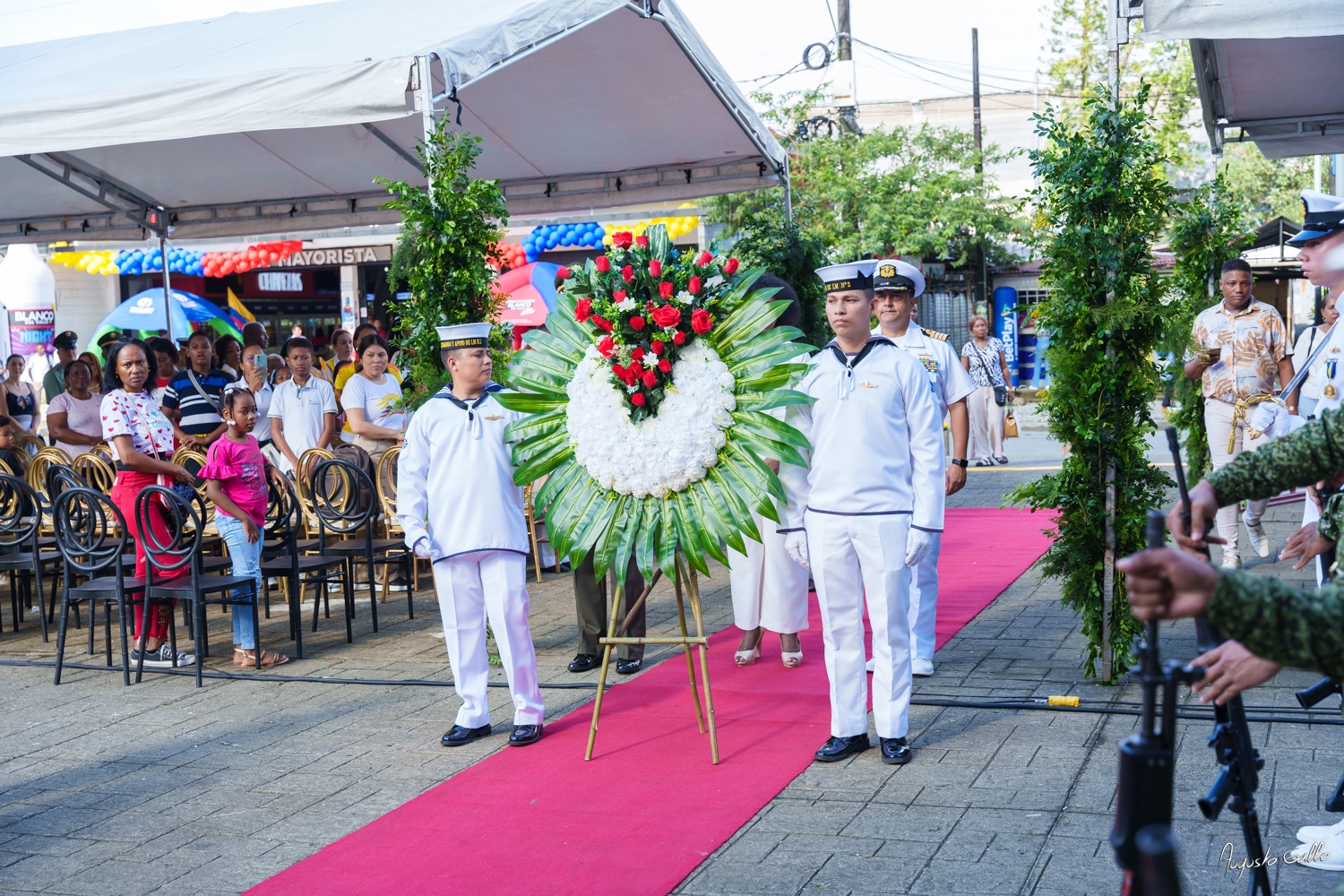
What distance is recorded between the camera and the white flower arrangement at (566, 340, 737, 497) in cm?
494

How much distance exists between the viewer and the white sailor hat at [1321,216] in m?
3.95

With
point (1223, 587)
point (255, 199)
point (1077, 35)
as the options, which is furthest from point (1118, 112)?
point (1077, 35)

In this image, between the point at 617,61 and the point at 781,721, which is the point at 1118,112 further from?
the point at 617,61

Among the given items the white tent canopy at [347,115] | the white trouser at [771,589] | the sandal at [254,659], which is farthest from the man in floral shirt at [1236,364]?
the sandal at [254,659]

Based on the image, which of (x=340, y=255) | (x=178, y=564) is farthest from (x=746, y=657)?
(x=340, y=255)

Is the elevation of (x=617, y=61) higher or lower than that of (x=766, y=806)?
higher

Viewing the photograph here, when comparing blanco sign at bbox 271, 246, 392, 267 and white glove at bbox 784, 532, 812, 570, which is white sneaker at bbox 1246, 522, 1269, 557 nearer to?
white glove at bbox 784, 532, 812, 570

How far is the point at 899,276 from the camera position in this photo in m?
6.43

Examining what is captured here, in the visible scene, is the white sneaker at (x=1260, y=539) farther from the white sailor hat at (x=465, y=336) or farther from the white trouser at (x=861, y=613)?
the white sailor hat at (x=465, y=336)

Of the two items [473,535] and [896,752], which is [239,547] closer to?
[473,535]

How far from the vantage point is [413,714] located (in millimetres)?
5891

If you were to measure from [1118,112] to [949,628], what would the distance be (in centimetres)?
310

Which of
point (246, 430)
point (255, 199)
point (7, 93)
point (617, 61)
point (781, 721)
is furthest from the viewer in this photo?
point (255, 199)

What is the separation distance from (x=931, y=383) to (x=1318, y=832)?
Result: 249 centimetres
